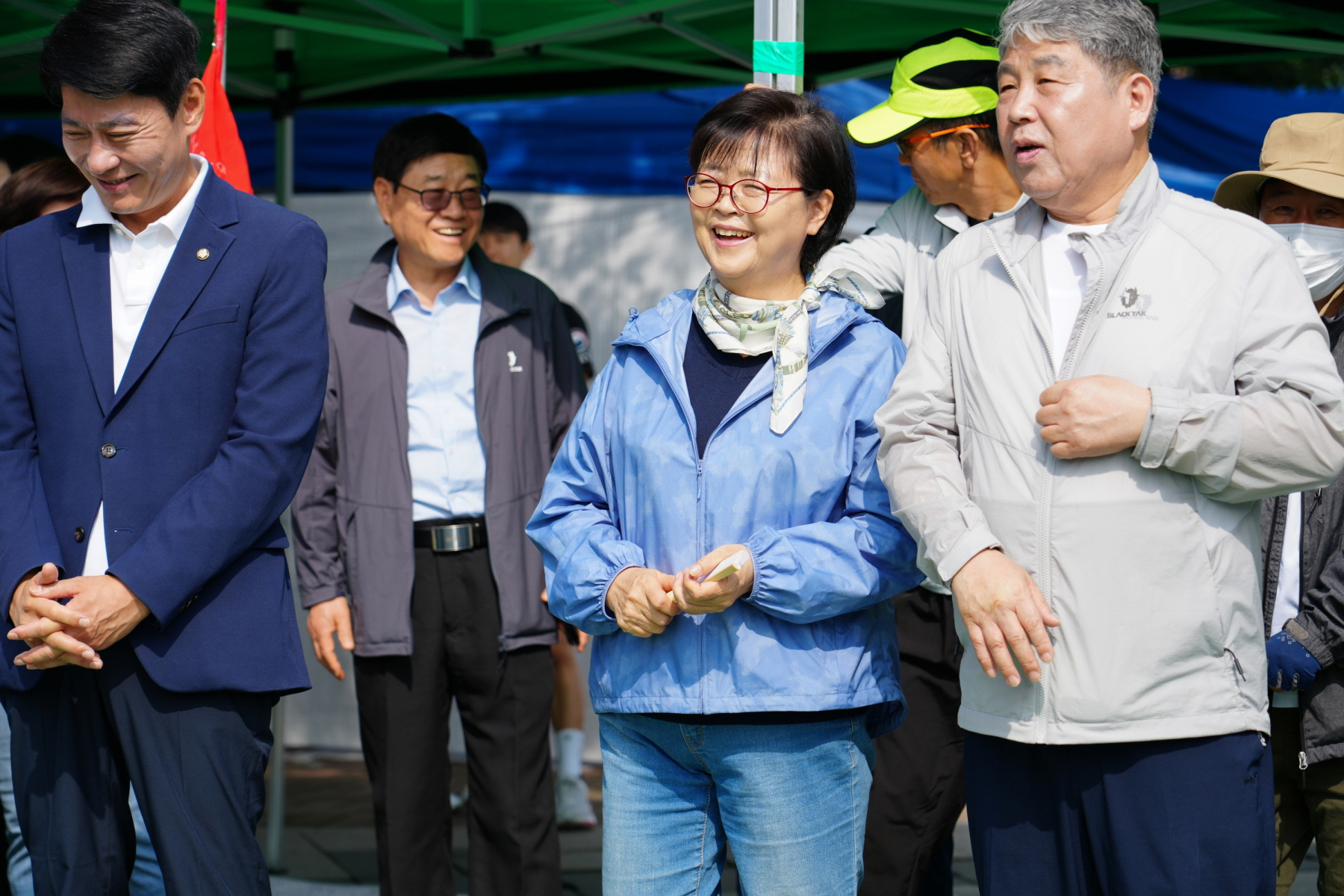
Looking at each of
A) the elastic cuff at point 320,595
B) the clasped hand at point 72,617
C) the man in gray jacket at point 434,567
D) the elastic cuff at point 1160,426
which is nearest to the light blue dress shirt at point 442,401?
the man in gray jacket at point 434,567

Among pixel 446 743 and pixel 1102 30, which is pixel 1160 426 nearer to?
pixel 1102 30

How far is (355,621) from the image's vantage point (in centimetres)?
344

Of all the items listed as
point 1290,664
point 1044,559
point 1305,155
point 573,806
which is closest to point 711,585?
point 1044,559

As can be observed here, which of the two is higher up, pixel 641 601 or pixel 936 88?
pixel 936 88

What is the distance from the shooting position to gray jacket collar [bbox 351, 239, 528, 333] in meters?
3.54

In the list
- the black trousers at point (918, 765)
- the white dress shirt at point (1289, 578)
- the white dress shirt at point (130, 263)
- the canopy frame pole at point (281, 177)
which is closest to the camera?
the white dress shirt at point (130, 263)

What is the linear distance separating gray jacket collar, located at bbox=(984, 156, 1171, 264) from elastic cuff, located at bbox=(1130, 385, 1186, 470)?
0.27 m

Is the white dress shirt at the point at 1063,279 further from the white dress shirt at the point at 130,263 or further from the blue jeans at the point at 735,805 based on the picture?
the white dress shirt at the point at 130,263

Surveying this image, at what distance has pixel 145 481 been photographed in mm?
2260

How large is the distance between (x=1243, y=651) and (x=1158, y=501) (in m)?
0.26

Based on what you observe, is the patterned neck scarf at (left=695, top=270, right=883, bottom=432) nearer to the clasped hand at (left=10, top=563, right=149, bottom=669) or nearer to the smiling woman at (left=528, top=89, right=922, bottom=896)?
the smiling woman at (left=528, top=89, right=922, bottom=896)

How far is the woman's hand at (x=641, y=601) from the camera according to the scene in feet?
6.75

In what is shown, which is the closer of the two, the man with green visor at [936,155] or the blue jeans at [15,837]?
the man with green visor at [936,155]

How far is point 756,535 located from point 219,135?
1852 mm
